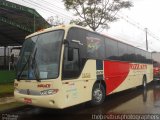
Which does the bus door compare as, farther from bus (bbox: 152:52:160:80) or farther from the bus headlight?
bus (bbox: 152:52:160:80)

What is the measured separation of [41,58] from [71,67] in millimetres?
1075

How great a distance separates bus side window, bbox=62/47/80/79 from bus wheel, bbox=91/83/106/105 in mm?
1720

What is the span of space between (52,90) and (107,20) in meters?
17.6

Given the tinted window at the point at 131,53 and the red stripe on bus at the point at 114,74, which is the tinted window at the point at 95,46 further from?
the tinted window at the point at 131,53

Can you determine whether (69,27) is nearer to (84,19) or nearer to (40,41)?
(40,41)

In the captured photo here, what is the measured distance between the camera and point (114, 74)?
42.1 ft

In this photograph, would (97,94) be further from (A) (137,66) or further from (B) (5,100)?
(A) (137,66)

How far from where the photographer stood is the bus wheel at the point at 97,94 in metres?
10.8

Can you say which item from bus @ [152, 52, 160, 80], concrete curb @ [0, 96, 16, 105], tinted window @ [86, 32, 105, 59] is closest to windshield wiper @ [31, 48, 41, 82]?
tinted window @ [86, 32, 105, 59]

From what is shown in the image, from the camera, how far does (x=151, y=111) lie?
9.89 metres

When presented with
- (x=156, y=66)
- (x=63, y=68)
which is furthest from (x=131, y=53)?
(x=156, y=66)

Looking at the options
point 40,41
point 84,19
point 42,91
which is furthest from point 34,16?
point 42,91

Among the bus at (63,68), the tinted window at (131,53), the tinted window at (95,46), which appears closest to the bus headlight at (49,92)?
the bus at (63,68)

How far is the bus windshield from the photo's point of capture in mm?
8688
